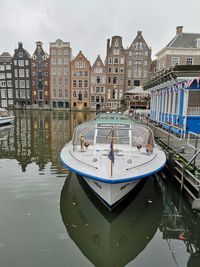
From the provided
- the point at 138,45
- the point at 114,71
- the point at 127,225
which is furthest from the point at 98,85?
the point at 127,225

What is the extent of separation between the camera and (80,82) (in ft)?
200

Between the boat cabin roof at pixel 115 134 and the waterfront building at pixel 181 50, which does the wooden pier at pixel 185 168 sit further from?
the waterfront building at pixel 181 50

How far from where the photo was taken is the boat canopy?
29.6 ft

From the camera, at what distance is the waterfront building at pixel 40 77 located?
63.2m

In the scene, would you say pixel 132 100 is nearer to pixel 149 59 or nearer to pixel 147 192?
pixel 147 192

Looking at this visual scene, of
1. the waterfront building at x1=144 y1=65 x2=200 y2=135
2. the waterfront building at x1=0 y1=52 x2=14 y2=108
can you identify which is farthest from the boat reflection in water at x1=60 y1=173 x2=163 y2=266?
the waterfront building at x1=0 y1=52 x2=14 y2=108

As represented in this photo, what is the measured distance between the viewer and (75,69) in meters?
60.5

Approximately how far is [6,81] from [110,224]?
67.8 meters

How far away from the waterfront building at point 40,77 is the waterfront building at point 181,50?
3584 cm

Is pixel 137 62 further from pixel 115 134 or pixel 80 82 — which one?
pixel 115 134

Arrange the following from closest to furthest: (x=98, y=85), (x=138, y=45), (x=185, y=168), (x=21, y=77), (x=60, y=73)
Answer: (x=185, y=168)
(x=138, y=45)
(x=98, y=85)
(x=60, y=73)
(x=21, y=77)

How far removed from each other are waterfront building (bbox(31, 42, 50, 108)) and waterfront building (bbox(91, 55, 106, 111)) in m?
13.7

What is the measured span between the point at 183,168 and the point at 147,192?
5.20ft

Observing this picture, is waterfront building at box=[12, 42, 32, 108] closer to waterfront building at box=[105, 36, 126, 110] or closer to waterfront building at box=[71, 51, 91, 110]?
waterfront building at box=[71, 51, 91, 110]
